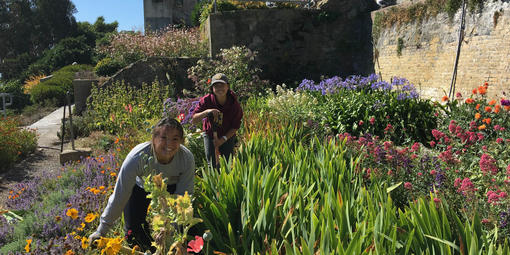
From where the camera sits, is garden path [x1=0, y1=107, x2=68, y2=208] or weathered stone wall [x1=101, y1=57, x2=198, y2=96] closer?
garden path [x1=0, y1=107, x2=68, y2=208]

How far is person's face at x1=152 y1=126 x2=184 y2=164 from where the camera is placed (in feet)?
6.73

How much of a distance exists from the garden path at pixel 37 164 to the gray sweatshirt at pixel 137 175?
9.41 ft

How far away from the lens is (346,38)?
1113cm

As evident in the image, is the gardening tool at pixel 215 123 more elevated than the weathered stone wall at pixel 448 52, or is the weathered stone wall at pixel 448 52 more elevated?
the weathered stone wall at pixel 448 52

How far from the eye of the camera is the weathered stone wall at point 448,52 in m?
6.75

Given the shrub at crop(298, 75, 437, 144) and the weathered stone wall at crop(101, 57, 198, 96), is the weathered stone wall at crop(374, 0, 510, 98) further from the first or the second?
the weathered stone wall at crop(101, 57, 198, 96)

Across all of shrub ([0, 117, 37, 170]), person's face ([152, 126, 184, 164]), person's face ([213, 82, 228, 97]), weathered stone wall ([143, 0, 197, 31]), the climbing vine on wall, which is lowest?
shrub ([0, 117, 37, 170])

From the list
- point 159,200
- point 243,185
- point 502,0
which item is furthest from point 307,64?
point 159,200

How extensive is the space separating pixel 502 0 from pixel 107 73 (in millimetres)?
10440

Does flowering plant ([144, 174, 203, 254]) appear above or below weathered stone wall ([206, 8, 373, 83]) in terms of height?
below

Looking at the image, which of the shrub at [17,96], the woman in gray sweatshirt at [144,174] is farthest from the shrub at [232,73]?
the shrub at [17,96]

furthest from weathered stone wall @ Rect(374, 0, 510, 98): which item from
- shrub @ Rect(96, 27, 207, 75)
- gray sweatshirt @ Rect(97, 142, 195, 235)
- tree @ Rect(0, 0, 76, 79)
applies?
tree @ Rect(0, 0, 76, 79)

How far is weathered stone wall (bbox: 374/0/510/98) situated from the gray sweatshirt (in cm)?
687

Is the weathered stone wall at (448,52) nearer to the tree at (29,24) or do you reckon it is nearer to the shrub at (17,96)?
the shrub at (17,96)
